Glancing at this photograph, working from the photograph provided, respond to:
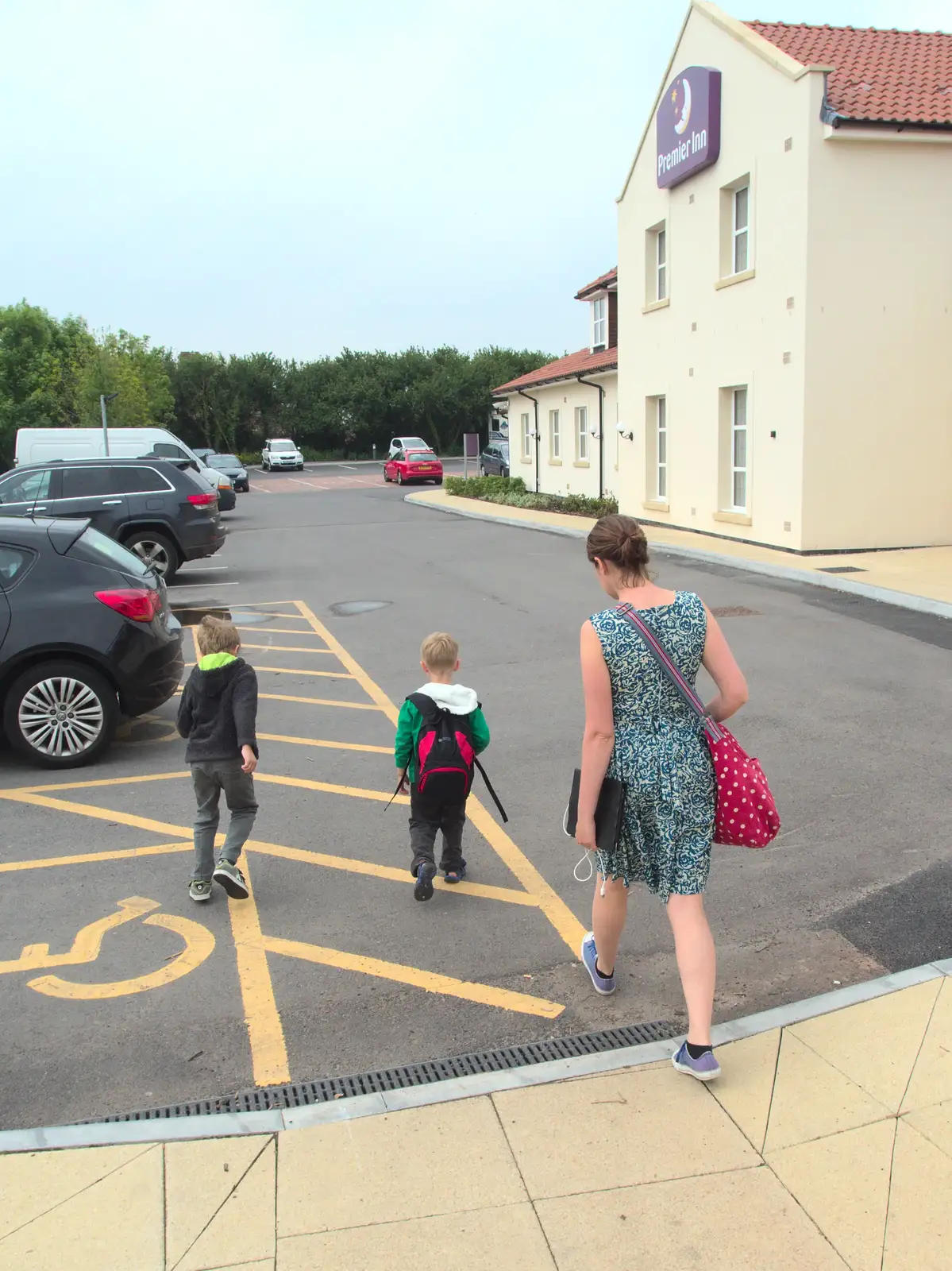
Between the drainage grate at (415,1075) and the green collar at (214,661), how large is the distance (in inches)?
75.4

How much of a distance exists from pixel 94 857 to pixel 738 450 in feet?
50.8

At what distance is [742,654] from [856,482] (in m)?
7.85

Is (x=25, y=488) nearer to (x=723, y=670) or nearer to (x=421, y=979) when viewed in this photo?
(x=421, y=979)

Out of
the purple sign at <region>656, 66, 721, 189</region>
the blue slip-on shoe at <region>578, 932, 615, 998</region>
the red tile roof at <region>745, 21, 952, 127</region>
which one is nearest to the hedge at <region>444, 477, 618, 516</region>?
the purple sign at <region>656, 66, 721, 189</region>

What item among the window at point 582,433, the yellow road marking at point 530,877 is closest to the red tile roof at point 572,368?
the window at point 582,433

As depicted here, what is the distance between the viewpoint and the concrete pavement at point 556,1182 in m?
2.70

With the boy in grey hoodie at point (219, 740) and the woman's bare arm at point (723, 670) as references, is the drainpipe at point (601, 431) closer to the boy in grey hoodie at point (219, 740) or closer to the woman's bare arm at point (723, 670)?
the boy in grey hoodie at point (219, 740)

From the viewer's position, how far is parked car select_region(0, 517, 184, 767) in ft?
22.8

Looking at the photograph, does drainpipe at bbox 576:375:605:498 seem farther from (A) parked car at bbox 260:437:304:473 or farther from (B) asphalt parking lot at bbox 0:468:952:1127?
(A) parked car at bbox 260:437:304:473

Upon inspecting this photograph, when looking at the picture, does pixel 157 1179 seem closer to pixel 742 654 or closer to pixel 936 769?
pixel 936 769

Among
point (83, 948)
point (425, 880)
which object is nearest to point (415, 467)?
point (425, 880)

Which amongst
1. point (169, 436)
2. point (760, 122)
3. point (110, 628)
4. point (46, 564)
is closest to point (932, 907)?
point (110, 628)

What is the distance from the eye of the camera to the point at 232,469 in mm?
41500

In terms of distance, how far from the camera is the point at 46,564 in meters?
7.24
